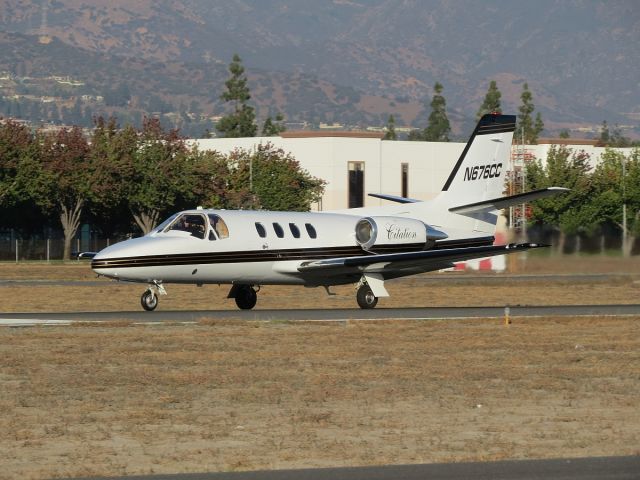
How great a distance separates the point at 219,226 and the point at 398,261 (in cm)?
487

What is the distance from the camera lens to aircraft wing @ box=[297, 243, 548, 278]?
3588 centimetres

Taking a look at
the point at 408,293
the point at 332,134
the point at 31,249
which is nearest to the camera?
the point at 408,293

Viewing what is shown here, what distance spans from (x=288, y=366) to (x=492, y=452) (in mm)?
8148

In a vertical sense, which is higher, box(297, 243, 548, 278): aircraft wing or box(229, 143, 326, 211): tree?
box(229, 143, 326, 211): tree

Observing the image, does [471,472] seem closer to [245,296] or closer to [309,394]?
[309,394]

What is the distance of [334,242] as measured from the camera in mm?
37688

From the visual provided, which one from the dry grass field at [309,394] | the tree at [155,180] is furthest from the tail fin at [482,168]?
the tree at [155,180]

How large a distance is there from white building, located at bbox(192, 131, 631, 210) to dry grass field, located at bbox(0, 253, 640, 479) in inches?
3620

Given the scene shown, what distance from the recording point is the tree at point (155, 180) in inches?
3957

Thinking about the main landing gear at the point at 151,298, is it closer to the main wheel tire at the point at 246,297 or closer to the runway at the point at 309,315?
the runway at the point at 309,315

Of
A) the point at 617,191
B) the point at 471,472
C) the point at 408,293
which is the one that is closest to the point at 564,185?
the point at 617,191

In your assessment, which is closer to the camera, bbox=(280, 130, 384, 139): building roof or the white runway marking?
the white runway marking

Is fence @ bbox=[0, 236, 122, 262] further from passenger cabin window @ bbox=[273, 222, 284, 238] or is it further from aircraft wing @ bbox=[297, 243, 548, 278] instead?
aircraft wing @ bbox=[297, 243, 548, 278]

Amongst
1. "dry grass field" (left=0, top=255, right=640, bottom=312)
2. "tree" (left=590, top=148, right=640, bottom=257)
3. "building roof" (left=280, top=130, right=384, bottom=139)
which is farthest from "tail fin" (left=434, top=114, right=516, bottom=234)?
"building roof" (left=280, top=130, right=384, bottom=139)
